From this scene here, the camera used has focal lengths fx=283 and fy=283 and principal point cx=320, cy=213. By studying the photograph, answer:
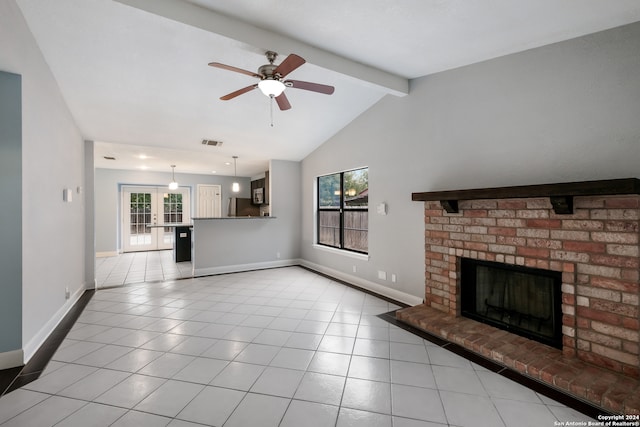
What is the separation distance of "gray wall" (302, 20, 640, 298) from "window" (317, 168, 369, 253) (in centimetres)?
26

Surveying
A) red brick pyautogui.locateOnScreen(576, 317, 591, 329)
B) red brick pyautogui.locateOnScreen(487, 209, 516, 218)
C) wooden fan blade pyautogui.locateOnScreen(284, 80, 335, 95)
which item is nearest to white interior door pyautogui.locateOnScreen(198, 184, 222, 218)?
wooden fan blade pyautogui.locateOnScreen(284, 80, 335, 95)

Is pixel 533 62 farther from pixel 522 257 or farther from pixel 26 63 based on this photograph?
pixel 26 63

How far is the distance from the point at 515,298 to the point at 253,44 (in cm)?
346

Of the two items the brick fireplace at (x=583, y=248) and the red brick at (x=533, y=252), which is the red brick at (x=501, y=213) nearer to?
the brick fireplace at (x=583, y=248)

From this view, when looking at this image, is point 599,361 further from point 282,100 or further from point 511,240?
point 282,100

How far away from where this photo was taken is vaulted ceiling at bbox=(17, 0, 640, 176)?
2186 millimetres

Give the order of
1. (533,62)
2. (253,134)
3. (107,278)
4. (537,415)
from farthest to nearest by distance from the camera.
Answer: (107,278), (253,134), (533,62), (537,415)

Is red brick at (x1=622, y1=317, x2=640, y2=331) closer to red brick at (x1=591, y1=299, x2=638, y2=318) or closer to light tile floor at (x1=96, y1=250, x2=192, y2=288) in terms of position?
red brick at (x1=591, y1=299, x2=638, y2=318)

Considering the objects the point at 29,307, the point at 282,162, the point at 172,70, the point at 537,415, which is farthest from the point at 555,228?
the point at 282,162

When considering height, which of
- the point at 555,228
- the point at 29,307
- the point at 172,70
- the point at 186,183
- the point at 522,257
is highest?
the point at 172,70

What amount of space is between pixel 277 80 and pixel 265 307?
2.76 metres

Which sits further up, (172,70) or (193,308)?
(172,70)

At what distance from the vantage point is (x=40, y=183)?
8.71ft

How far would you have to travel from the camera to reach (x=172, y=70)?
304 centimetres
